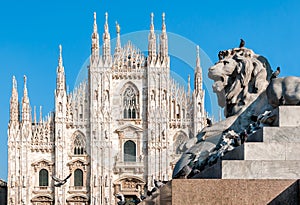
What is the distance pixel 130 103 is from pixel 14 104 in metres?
8.04

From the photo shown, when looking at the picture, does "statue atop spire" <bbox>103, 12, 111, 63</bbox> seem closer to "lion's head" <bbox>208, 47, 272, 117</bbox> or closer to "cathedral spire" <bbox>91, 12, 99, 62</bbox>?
"cathedral spire" <bbox>91, 12, 99, 62</bbox>

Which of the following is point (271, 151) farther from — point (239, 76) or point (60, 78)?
point (60, 78)

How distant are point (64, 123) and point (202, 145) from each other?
1672 inches

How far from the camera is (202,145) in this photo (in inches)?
361

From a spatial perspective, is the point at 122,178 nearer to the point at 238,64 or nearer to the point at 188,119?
the point at 188,119

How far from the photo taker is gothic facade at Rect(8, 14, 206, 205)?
165 ft

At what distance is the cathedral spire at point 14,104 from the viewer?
5191 cm

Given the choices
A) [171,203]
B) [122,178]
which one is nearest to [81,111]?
[122,178]

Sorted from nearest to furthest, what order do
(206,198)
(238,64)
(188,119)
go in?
(206,198)
(238,64)
(188,119)

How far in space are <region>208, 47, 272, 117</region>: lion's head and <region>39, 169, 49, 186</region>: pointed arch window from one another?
139 ft

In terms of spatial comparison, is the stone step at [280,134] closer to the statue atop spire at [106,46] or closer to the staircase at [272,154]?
the staircase at [272,154]

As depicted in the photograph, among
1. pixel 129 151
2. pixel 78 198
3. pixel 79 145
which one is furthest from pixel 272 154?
pixel 79 145

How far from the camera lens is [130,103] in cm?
5178

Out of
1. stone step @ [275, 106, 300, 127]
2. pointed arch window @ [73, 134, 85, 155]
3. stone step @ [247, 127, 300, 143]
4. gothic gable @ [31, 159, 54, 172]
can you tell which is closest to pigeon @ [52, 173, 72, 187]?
gothic gable @ [31, 159, 54, 172]
